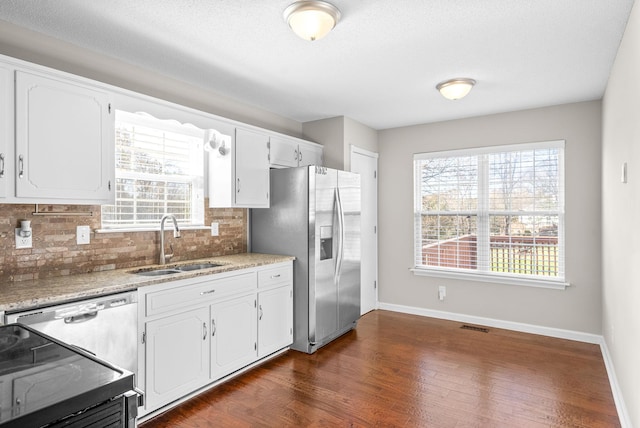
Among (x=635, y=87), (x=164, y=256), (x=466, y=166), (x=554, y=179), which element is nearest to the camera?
(x=635, y=87)

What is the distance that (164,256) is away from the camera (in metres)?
3.14

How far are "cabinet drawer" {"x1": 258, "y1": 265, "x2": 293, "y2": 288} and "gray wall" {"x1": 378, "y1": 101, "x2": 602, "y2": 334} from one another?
6.44 feet

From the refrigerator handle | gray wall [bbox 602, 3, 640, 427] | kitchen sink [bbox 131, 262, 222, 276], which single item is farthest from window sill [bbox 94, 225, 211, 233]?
gray wall [bbox 602, 3, 640, 427]

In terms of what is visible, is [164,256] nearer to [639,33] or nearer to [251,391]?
[251,391]

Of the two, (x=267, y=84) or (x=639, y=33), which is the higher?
(x=267, y=84)

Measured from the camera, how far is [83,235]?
2.65 m

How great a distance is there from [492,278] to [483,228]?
0.58 metres

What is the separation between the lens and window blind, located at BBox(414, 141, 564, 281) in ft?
13.6

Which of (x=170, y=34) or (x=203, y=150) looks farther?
(x=203, y=150)

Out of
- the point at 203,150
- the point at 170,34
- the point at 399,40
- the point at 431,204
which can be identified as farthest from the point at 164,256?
the point at 431,204

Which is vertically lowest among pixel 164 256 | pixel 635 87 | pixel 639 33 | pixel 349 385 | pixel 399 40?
pixel 349 385

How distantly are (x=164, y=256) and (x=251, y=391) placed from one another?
126cm

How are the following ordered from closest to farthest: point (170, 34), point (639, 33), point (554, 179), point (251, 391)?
point (639, 33) < point (170, 34) < point (251, 391) < point (554, 179)

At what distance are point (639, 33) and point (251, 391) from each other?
10.4ft
